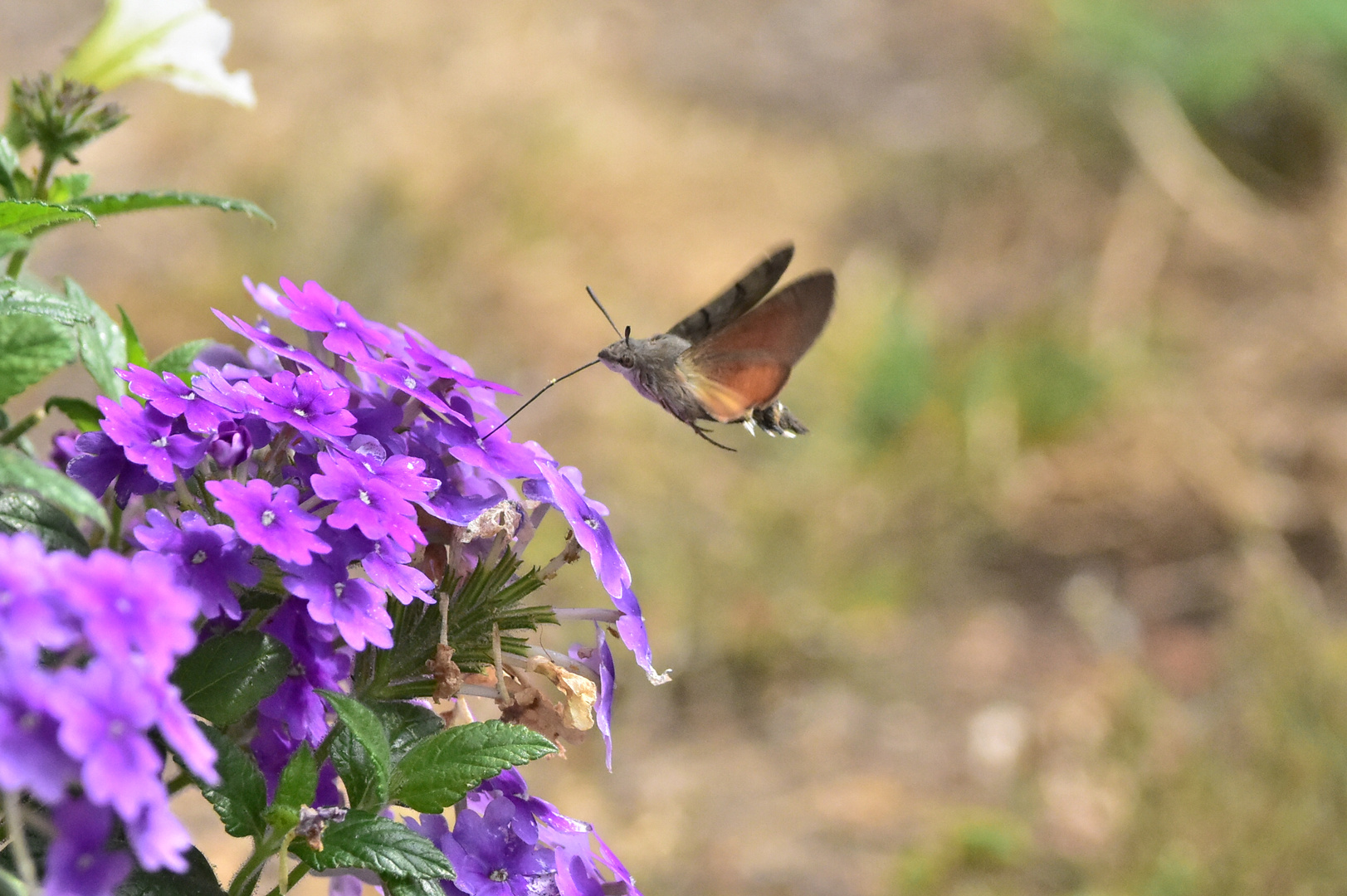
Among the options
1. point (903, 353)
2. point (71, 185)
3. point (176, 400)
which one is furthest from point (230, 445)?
point (903, 353)

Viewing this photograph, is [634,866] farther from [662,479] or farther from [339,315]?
[339,315]

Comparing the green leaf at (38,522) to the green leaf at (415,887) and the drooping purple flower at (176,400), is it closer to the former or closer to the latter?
the drooping purple flower at (176,400)

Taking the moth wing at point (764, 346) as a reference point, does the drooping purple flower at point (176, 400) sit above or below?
above

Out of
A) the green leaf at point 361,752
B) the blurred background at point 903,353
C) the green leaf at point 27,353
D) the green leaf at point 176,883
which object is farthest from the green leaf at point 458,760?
the blurred background at point 903,353

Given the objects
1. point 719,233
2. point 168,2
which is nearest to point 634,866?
point 168,2

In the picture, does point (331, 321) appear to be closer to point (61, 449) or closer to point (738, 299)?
point (61, 449)
